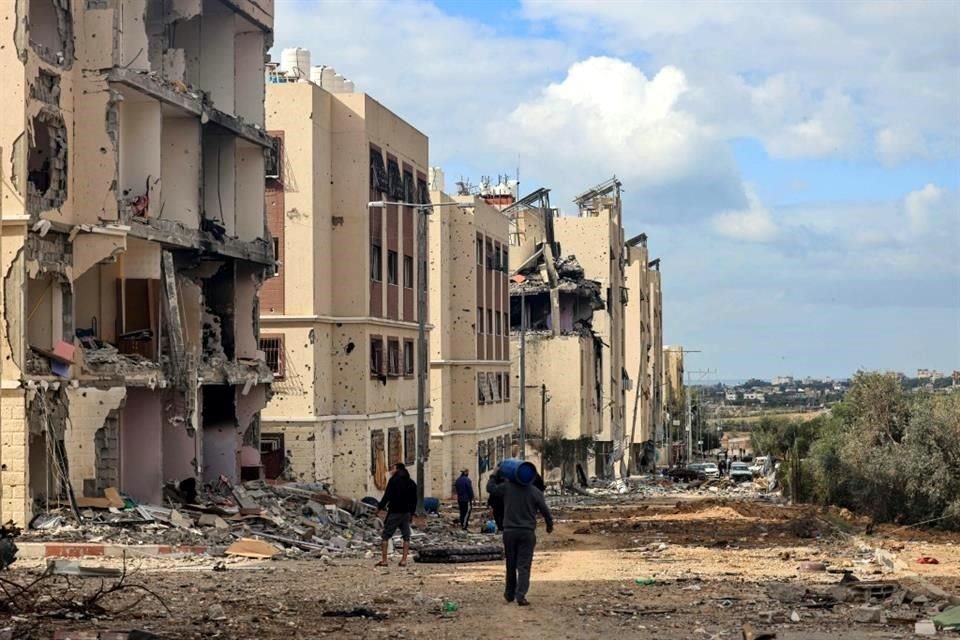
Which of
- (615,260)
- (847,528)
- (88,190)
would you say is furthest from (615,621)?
(615,260)

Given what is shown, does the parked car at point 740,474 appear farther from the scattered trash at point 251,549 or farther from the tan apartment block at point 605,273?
the scattered trash at point 251,549

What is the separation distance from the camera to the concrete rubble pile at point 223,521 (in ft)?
80.3

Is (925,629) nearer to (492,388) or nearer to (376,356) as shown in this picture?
(376,356)

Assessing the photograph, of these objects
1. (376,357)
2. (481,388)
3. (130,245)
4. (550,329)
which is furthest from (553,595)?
(550,329)

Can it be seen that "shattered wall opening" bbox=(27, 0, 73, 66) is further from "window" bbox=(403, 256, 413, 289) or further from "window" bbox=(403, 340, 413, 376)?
"window" bbox=(403, 340, 413, 376)

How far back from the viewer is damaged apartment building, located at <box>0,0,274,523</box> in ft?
81.6

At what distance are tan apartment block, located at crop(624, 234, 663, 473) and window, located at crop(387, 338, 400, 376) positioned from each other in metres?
55.1

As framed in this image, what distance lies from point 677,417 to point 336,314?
108983 mm

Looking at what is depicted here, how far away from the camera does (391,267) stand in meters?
47.6

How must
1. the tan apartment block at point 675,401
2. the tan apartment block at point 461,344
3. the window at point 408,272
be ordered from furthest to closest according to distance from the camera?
1. the tan apartment block at point 675,401
2. the tan apartment block at point 461,344
3. the window at point 408,272

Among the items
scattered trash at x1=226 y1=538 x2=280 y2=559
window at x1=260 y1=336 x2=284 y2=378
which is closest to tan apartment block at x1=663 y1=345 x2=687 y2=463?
window at x1=260 y1=336 x2=284 y2=378

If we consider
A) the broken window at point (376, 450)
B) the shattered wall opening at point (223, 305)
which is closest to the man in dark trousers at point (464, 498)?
the shattered wall opening at point (223, 305)

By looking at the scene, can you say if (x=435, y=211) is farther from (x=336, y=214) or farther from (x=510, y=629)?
(x=510, y=629)

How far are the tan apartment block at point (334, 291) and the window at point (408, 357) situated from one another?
70 cm
